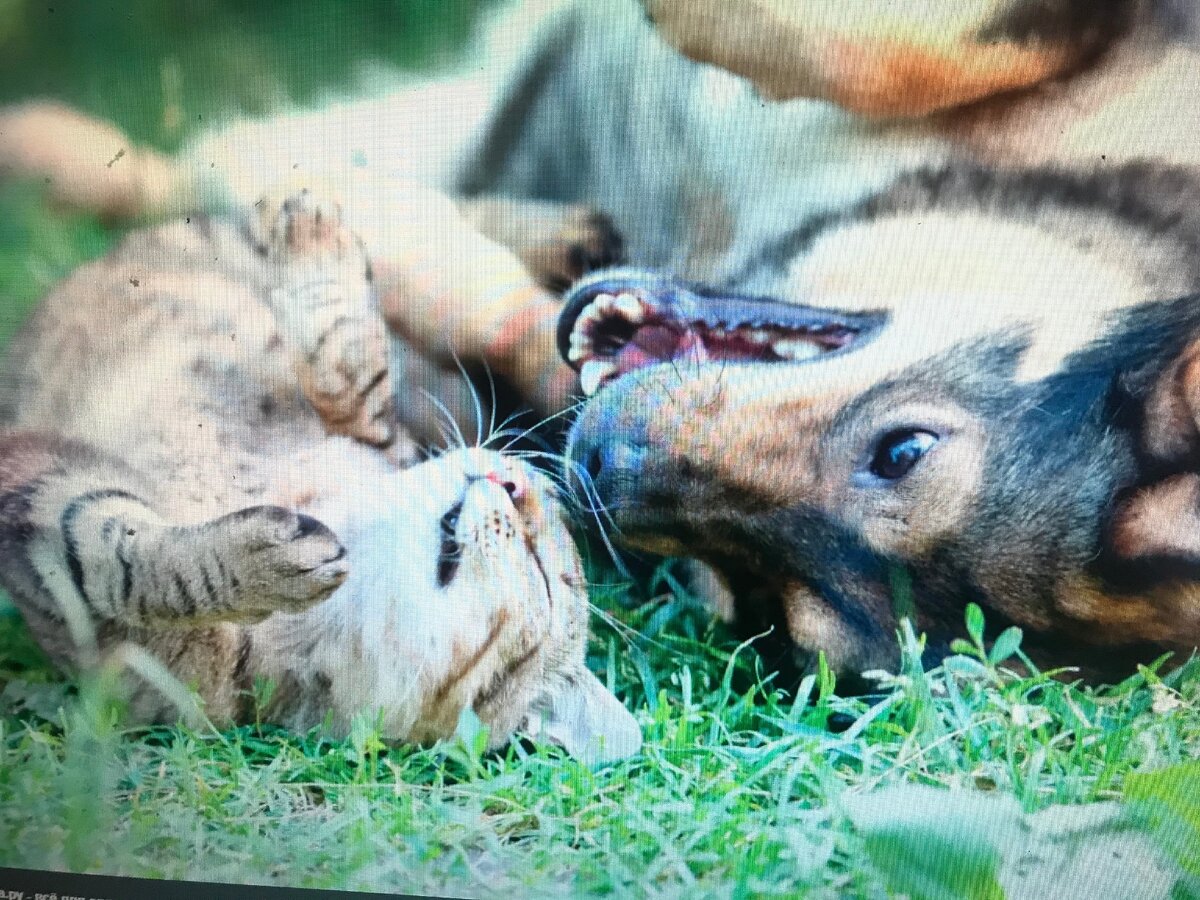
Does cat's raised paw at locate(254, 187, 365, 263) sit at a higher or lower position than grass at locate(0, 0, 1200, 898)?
higher

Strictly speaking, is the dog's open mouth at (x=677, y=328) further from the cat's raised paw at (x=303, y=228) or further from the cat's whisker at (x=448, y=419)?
the cat's raised paw at (x=303, y=228)

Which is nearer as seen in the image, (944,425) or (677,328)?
(944,425)

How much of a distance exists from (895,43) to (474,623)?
0.83 metres

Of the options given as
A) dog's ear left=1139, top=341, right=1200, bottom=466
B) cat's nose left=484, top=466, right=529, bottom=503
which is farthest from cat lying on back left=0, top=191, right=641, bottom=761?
dog's ear left=1139, top=341, right=1200, bottom=466

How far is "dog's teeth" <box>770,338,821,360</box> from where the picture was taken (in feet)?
4.08

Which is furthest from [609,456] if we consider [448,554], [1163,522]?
[1163,522]

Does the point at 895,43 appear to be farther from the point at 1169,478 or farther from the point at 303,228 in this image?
the point at 303,228

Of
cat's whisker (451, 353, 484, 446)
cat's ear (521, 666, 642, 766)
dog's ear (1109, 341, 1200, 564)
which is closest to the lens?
dog's ear (1109, 341, 1200, 564)

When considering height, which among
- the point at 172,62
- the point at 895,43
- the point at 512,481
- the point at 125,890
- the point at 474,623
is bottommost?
the point at 125,890

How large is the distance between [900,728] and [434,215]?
2.74ft

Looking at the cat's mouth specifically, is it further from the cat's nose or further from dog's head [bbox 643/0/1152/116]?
dog's head [bbox 643/0/1152/116]

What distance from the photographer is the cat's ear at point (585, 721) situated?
1.23m

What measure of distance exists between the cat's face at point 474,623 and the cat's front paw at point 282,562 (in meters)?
0.03

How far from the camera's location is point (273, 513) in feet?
4.21
